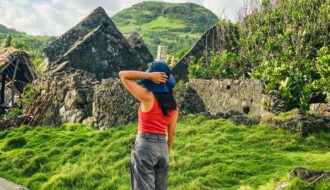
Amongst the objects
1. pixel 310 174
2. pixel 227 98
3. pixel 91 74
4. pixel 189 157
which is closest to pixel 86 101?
pixel 91 74

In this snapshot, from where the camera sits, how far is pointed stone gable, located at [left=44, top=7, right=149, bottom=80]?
21750mm

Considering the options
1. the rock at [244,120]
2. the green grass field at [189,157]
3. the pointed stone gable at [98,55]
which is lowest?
the green grass field at [189,157]

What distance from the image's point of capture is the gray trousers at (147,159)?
20.6 ft

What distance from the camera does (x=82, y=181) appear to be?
10.2 meters

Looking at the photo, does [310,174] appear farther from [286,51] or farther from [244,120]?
[286,51]

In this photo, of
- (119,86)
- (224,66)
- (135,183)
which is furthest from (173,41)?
(135,183)

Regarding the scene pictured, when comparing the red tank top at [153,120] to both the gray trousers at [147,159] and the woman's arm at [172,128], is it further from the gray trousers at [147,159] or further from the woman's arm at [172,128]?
the woman's arm at [172,128]

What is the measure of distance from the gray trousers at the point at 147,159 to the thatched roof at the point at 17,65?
16.1 meters

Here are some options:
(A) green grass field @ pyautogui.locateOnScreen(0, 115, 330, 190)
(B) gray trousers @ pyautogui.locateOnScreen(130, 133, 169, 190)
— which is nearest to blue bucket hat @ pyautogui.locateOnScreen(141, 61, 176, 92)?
(B) gray trousers @ pyautogui.locateOnScreen(130, 133, 169, 190)

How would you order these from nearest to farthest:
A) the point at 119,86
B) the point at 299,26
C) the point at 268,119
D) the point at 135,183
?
the point at 135,183, the point at 268,119, the point at 119,86, the point at 299,26

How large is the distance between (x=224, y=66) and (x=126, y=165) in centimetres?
1327

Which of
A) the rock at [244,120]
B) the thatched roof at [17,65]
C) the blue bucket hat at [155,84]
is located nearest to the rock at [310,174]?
the blue bucket hat at [155,84]

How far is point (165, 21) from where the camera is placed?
173 metres

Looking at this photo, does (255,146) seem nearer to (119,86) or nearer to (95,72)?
(119,86)
